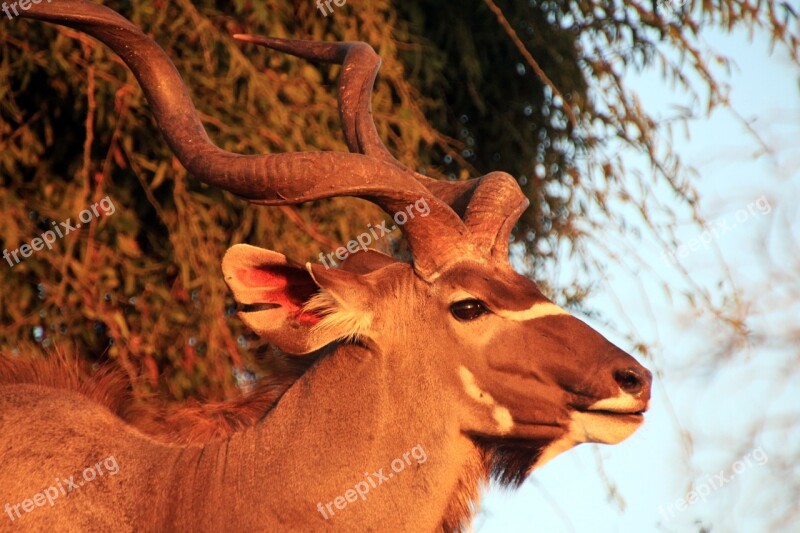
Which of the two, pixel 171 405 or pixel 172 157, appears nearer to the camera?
pixel 171 405

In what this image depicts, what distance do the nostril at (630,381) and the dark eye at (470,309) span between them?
0.47 metres

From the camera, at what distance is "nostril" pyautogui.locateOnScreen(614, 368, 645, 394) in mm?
3832

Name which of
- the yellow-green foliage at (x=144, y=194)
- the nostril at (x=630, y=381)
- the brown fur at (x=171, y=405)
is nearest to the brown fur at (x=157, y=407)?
the brown fur at (x=171, y=405)

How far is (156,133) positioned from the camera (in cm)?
607

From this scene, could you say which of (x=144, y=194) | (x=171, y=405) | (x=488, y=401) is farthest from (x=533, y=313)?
(x=144, y=194)

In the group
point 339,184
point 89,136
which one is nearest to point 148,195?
point 89,136

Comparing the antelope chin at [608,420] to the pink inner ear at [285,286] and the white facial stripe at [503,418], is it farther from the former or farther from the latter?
the pink inner ear at [285,286]

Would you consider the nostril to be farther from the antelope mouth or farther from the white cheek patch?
the white cheek patch

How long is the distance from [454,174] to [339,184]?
323 centimetres

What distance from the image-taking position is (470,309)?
406 centimetres

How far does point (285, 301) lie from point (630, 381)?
1.06 meters

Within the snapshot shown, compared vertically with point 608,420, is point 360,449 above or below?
below

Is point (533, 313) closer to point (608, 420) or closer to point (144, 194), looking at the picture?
point (608, 420)

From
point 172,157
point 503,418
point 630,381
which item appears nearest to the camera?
point 630,381
